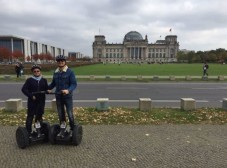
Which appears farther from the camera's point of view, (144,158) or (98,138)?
(98,138)

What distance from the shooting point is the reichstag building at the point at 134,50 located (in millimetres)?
175875

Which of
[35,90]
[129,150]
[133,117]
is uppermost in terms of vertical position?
[35,90]

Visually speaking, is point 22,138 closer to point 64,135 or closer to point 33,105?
point 33,105

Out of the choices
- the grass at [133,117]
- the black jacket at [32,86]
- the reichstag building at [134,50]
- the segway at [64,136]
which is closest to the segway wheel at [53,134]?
the segway at [64,136]

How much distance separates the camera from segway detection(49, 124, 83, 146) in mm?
5492

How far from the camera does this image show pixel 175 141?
5.95m

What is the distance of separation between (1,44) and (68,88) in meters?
137

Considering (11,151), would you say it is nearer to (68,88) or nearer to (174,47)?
(68,88)

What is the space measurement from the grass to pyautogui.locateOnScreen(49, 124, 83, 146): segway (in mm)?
1817

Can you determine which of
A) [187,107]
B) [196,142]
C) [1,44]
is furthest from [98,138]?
[1,44]

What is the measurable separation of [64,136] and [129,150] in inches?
59.1

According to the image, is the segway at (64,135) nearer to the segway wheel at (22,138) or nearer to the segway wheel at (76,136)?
the segway wheel at (76,136)

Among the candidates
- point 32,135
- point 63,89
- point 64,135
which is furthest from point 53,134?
point 63,89

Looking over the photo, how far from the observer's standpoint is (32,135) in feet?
18.2
